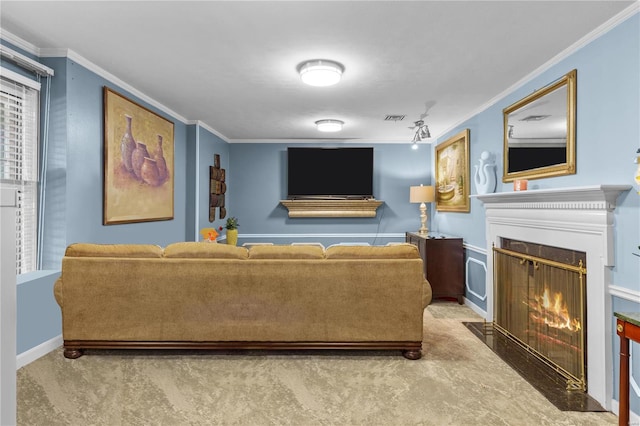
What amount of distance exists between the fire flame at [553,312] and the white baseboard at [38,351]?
3.84 m

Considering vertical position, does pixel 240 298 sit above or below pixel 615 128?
below

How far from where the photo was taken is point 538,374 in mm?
2496

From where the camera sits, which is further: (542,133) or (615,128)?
(542,133)

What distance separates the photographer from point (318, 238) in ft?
20.8

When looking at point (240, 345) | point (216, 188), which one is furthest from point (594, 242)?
point (216, 188)

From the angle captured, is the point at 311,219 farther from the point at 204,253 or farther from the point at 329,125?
the point at 204,253

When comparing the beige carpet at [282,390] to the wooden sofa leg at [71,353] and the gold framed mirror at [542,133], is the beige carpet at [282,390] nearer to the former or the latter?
the wooden sofa leg at [71,353]

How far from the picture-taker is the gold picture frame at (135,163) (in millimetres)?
3344

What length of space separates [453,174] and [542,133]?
2.05m

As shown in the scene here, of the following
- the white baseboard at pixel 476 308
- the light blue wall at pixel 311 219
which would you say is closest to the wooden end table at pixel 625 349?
the white baseboard at pixel 476 308

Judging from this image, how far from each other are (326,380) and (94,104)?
9.95ft

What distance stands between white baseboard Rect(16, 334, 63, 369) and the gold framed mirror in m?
4.15

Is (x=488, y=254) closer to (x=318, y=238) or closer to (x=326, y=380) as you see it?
(x=326, y=380)

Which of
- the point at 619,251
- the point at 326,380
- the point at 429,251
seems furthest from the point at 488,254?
the point at 326,380
